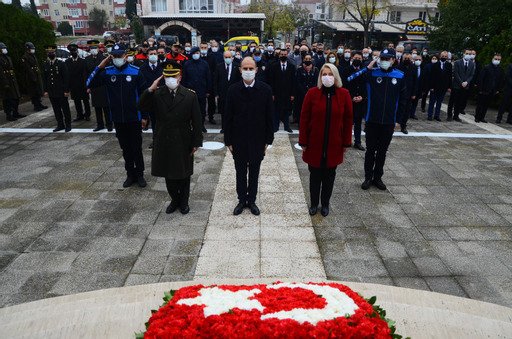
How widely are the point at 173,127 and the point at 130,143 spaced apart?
1574 mm

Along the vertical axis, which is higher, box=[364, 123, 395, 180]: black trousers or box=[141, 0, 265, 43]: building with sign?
box=[141, 0, 265, 43]: building with sign

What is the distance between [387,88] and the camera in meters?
6.08

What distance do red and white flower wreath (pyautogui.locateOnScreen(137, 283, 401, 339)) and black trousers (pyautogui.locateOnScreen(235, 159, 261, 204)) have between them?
9.07 feet

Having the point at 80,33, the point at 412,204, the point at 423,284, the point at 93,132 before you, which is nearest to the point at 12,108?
the point at 93,132

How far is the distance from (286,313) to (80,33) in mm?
93509

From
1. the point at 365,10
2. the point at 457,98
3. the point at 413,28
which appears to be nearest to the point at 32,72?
the point at 457,98

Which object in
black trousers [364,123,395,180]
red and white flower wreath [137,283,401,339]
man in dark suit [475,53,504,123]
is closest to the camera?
red and white flower wreath [137,283,401,339]

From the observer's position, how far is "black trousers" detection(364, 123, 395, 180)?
6.23m

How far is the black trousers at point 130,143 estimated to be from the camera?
6.31m

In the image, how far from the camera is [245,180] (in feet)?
18.0

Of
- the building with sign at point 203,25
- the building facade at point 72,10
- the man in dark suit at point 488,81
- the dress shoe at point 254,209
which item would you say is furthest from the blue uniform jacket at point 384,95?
the building facade at point 72,10

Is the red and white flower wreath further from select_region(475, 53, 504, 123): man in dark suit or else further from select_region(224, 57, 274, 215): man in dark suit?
select_region(475, 53, 504, 123): man in dark suit

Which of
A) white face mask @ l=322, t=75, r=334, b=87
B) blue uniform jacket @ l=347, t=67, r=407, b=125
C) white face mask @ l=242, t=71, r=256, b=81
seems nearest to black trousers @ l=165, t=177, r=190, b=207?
white face mask @ l=242, t=71, r=256, b=81

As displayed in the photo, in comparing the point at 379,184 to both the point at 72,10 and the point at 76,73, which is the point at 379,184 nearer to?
the point at 76,73
